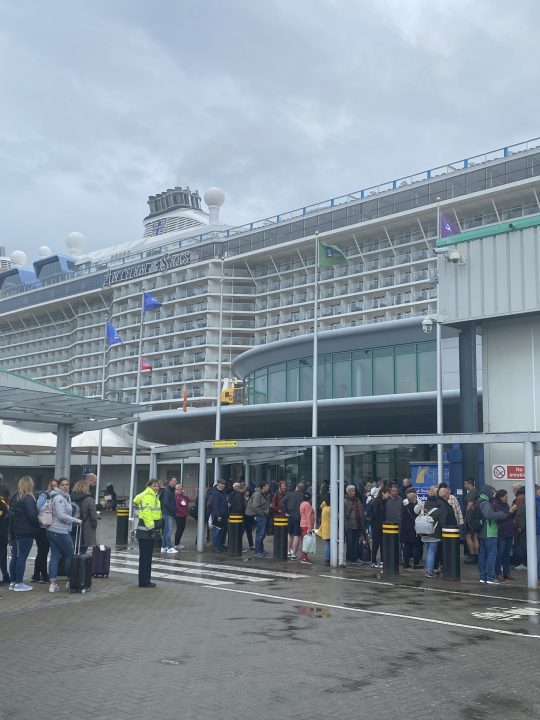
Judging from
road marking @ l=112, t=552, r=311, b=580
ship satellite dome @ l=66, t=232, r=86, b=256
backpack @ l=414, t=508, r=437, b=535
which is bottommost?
road marking @ l=112, t=552, r=311, b=580

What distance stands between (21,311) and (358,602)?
340 ft

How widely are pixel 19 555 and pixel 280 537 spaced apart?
6.58 metres

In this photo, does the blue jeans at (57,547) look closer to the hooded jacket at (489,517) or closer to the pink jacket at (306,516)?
the pink jacket at (306,516)

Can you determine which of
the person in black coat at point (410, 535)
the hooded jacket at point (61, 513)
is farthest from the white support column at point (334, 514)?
the hooded jacket at point (61, 513)

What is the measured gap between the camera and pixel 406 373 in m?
31.7

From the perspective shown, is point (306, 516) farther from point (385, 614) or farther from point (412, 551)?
point (385, 614)

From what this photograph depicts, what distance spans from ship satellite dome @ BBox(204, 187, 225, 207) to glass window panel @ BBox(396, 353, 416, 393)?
233ft

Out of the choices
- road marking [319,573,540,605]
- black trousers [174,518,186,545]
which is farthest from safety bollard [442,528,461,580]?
black trousers [174,518,186,545]

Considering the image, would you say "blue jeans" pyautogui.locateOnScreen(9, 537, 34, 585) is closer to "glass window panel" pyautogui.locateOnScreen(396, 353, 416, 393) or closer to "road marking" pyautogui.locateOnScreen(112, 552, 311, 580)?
"road marking" pyautogui.locateOnScreen(112, 552, 311, 580)

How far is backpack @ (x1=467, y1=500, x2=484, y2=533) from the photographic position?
1381 centimetres

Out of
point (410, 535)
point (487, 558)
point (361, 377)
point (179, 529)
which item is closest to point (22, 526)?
point (410, 535)

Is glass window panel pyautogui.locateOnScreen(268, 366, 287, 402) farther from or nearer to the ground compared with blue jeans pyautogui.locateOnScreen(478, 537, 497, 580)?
farther from the ground

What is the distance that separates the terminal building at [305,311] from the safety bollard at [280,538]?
5.45 m

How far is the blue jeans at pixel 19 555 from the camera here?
37.7 feet
